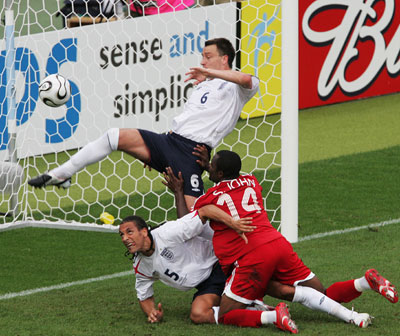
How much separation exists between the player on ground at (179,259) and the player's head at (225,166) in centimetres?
20

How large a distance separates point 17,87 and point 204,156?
3336 millimetres

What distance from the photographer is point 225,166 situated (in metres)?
5.71

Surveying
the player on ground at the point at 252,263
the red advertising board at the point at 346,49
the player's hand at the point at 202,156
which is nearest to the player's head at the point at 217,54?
the player's hand at the point at 202,156

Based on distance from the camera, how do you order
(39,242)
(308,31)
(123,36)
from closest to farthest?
(39,242), (123,36), (308,31)

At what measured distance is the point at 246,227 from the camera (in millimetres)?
5559

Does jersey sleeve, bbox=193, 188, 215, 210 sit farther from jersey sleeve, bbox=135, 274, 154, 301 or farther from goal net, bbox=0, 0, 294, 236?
goal net, bbox=0, 0, 294, 236

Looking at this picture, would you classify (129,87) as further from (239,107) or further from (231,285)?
(231,285)

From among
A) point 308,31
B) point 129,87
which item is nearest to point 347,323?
point 129,87

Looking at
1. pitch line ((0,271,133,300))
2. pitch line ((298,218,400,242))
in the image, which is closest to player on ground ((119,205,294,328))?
pitch line ((0,271,133,300))

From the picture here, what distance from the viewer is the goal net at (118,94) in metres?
9.24

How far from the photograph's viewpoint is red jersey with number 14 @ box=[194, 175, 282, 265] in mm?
5633

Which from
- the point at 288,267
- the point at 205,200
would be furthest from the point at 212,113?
the point at 288,267

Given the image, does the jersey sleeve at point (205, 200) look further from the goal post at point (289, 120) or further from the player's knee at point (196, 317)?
the goal post at point (289, 120)

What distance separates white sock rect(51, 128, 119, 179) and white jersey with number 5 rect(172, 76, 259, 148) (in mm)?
498
